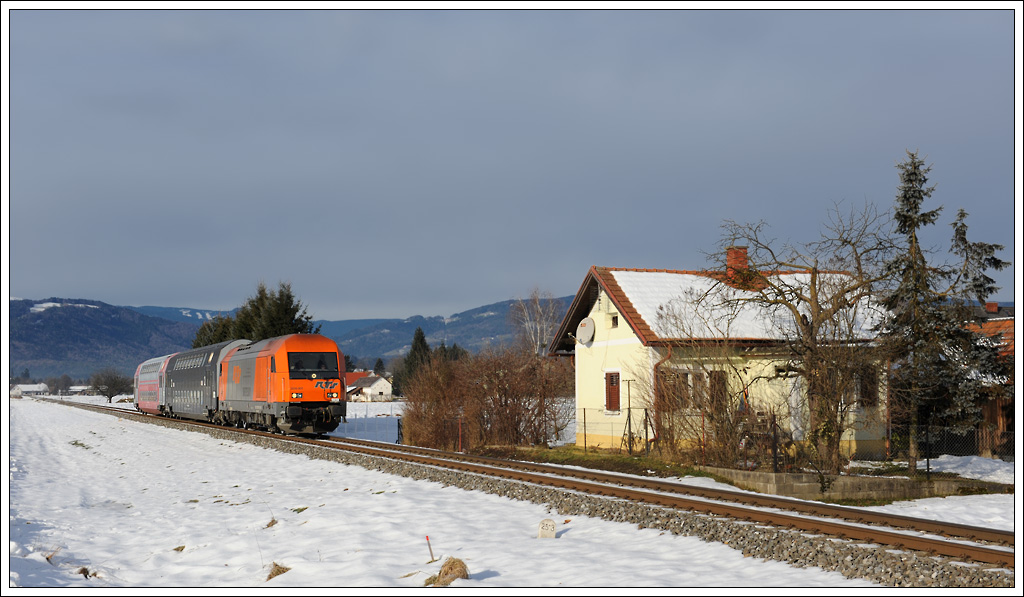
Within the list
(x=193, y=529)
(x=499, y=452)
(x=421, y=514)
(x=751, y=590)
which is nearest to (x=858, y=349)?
(x=499, y=452)

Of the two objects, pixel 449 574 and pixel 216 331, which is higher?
pixel 216 331

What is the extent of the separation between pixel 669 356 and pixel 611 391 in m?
4.11

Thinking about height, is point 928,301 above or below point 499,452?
above

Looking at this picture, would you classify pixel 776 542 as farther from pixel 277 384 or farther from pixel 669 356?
pixel 277 384

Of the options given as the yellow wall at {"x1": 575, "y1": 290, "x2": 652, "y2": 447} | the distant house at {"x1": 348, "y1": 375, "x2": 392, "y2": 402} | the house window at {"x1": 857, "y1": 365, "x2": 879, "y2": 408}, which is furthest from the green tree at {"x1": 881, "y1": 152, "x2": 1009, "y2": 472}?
the distant house at {"x1": 348, "y1": 375, "x2": 392, "y2": 402}

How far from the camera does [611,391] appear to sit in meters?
28.8

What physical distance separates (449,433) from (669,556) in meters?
18.0

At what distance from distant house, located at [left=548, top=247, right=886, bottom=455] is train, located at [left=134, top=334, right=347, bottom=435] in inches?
334

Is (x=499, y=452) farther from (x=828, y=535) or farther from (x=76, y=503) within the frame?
(x=828, y=535)

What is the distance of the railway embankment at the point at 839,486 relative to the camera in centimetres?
1762

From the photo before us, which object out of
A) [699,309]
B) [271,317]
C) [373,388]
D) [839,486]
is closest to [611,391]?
[699,309]

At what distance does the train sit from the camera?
3141 centimetres

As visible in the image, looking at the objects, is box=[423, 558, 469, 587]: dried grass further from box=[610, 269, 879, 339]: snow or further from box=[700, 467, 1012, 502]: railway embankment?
box=[610, 269, 879, 339]: snow

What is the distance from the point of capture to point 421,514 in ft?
50.0
